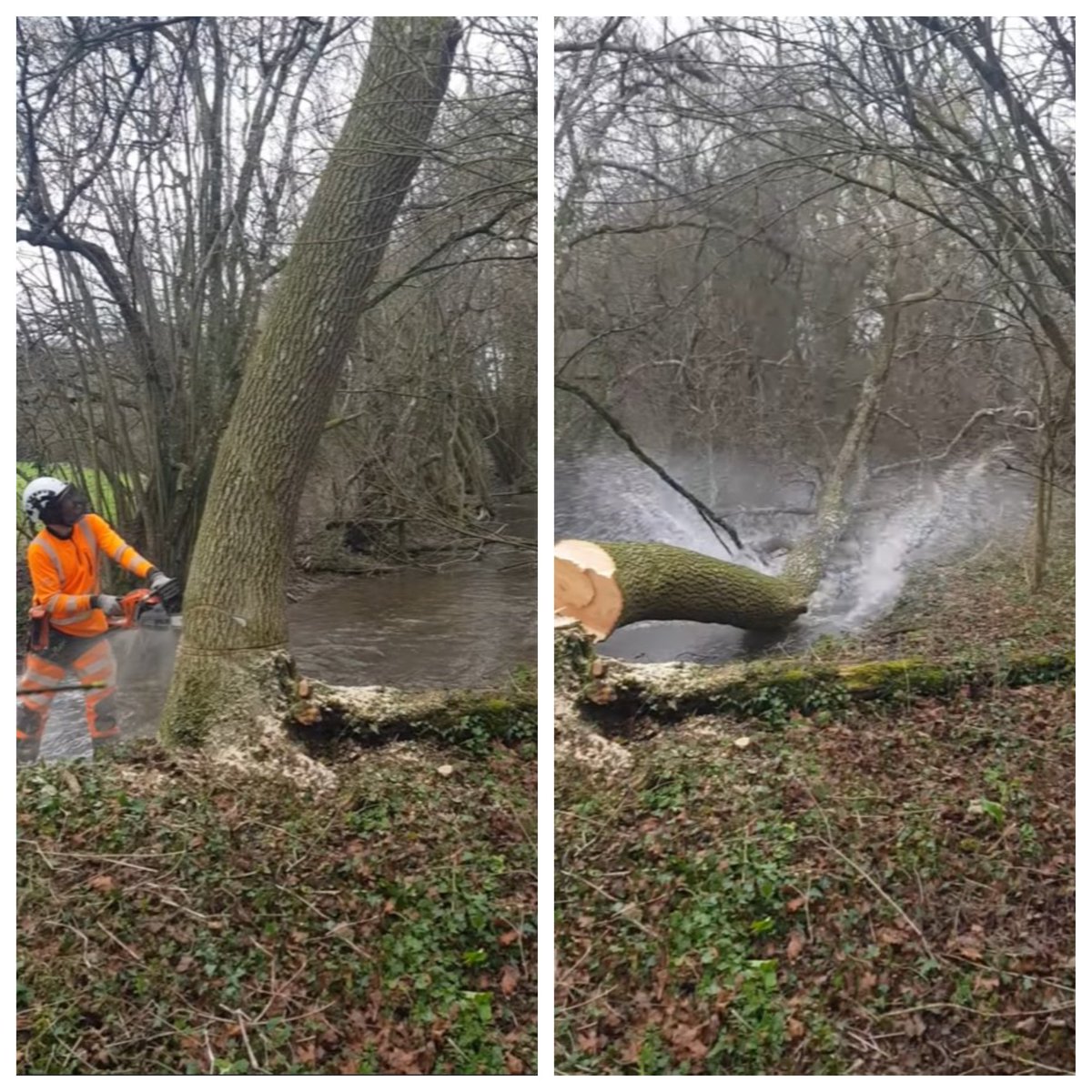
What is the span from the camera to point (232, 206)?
84.1 inches

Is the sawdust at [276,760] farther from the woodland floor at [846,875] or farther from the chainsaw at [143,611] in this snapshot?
the woodland floor at [846,875]

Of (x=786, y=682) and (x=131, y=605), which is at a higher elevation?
(x=131, y=605)

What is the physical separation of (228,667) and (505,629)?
2.33ft

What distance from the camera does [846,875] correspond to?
2111 millimetres

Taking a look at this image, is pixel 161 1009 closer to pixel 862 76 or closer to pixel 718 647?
pixel 718 647

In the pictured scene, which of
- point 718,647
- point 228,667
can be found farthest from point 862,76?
point 228,667

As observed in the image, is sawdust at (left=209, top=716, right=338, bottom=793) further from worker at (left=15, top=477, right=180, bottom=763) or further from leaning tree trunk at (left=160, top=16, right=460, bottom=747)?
worker at (left=15, top=477, right=180, bottom=763)

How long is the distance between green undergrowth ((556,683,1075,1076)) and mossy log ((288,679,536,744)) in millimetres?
Answer: 210

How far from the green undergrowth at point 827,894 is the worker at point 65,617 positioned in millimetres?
1171

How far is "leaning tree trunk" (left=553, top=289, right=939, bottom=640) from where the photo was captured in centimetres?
215

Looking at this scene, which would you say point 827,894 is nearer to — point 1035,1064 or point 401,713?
point 1035,1064

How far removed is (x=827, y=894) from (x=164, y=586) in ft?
5.88

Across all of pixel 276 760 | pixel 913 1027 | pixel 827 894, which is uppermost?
pixel 276 760

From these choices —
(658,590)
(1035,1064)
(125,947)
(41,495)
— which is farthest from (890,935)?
(41,495)
